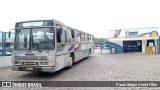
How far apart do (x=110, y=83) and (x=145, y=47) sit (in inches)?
830

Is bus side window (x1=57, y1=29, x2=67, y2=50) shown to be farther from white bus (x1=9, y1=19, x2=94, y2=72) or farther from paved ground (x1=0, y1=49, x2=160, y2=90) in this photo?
paved ground (x1=0, y1=49, x2=160, y2=90)

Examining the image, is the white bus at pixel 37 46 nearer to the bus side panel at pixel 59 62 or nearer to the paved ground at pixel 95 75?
the bus side panel at pixel 59 62

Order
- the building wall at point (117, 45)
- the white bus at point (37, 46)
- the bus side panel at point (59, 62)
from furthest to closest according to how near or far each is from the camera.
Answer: the building wall at point (117, 45) → the bus side panel at point (59, 62) → the white bus at point (37, 46)

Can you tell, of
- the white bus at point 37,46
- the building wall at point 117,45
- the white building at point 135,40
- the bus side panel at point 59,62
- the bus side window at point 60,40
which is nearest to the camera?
the white bus at point 37,46

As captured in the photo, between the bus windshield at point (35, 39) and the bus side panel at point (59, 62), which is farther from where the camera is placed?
the bus side panel at point (59, 62)

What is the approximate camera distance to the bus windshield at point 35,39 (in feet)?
27.9

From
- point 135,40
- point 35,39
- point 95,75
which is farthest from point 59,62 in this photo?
point 135,40

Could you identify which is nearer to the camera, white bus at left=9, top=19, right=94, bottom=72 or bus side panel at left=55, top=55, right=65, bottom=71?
white bus at left=9, top=19, right=94, bottom=72

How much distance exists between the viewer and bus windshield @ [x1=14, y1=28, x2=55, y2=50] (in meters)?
8.50

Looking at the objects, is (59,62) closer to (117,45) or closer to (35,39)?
(35,39)

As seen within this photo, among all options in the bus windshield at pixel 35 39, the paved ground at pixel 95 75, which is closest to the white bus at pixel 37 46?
the bus windshield at pixel 35 39

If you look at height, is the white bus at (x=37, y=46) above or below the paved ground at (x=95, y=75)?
above

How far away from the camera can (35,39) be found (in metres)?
8.60

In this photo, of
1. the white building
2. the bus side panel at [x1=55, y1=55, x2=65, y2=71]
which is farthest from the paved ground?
the white building
